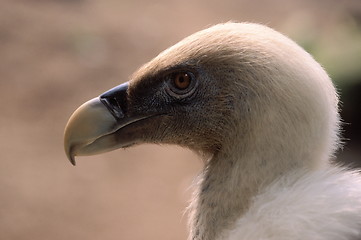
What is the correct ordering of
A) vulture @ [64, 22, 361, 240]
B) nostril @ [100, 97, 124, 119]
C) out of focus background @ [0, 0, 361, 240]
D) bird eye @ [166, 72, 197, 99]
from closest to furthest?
vulture @ [64, 22, 361, 240] < bird eye @ [166, 72, 197, 99] < nostril @ [100, 97, 124, 119] < out of focus background @ [0, 0, 361, 240]

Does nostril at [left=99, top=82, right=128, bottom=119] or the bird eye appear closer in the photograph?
the bird eye

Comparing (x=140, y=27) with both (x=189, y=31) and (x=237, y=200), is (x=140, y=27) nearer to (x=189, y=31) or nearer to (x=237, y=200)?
(x=189, y=31)

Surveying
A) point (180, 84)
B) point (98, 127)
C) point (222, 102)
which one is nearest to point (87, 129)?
point (98, 127)

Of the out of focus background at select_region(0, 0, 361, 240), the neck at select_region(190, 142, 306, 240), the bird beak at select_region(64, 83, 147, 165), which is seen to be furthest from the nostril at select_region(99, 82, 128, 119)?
the out of focus background at select_region(0, 0, 361, 240)

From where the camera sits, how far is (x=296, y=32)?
7.56m

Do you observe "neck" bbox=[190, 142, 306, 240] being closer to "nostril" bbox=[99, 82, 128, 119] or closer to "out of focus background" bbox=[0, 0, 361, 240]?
"nostril" bbox=[99, 82, 128, 119]

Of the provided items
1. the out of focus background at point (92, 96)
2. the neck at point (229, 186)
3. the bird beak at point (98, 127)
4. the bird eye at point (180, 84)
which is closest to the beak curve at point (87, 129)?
the bird beak at point (98, 127)

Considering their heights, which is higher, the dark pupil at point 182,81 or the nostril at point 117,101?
the nostril at point 117,101

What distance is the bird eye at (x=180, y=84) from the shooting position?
246 centimetres

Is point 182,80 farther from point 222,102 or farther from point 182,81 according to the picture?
point 222,102

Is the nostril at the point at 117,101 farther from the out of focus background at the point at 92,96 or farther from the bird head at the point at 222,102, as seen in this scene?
the out of focus background at the point at 92,96

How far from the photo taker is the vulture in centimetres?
221

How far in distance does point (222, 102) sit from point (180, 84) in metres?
0.18

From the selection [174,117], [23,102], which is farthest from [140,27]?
[174,117]
